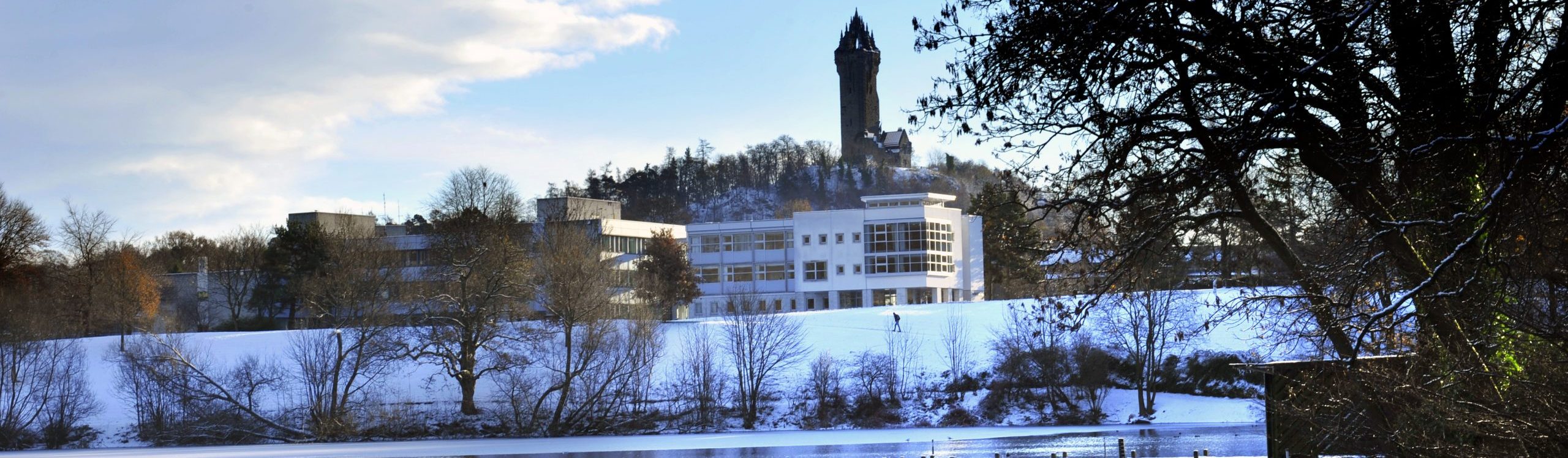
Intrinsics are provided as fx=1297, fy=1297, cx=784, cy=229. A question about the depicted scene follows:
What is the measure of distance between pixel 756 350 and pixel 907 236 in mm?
30988

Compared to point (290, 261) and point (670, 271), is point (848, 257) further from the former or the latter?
point (290, 261)

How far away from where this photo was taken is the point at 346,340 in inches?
2264

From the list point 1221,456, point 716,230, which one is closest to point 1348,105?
point 1221,456

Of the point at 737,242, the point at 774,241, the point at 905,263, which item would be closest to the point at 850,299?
the point at 905,263

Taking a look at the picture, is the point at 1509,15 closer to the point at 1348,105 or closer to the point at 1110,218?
the point at 1348,105

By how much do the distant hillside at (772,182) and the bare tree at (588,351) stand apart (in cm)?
9611

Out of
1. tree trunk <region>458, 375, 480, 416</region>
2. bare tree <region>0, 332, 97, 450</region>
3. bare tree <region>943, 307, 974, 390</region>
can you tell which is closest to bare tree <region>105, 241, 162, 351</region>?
bare tree <region>0, 332, 97, 450</region>

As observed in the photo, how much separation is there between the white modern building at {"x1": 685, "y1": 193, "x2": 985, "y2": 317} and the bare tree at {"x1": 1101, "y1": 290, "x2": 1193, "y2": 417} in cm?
2993

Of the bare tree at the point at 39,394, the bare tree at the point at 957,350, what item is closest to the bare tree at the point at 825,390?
the bare tree at the point at 957,350

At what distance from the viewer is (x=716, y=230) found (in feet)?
303

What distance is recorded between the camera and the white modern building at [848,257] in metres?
84.9

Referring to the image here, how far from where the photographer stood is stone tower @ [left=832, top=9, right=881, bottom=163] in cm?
17100

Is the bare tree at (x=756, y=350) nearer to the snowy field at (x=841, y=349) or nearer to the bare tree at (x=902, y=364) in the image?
the snowy field at (x=841, y=349)

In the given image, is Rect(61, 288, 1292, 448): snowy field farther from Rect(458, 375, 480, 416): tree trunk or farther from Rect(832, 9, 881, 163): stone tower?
Rect(832, 9, 881, 163): stone tower
